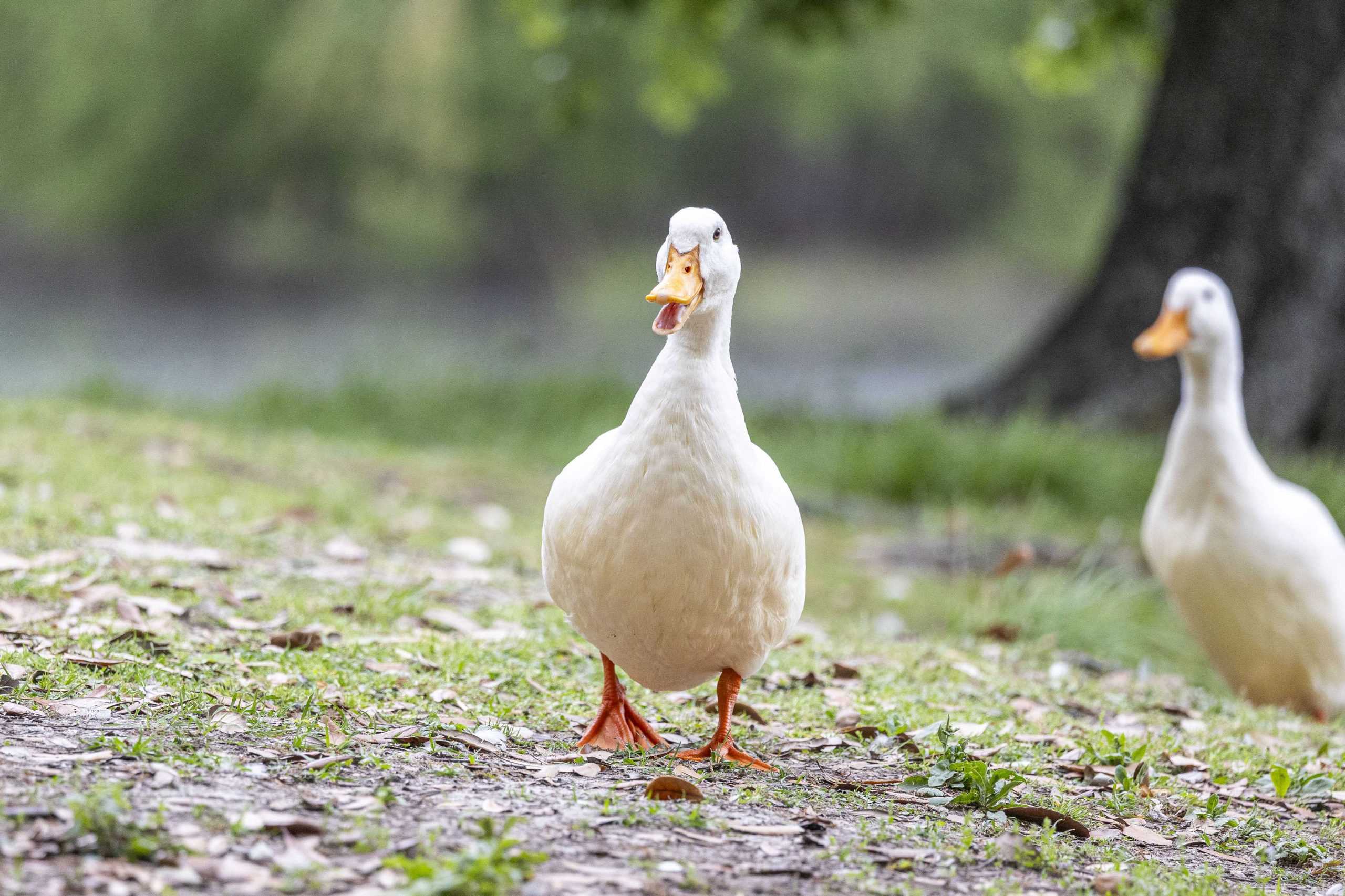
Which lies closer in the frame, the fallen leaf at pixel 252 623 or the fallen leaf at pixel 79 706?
the fallen leaf at pixel 79 706

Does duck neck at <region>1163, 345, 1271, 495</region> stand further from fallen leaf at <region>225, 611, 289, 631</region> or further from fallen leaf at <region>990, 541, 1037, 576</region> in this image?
fallen leaf at <region>225, 611, 289, 631</region>

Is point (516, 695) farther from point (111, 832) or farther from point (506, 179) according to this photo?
point (506, 179)

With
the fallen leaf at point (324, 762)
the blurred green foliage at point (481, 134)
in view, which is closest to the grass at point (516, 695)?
the fallen leaf at point (324, 762)

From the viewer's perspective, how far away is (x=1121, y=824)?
9.52 feet

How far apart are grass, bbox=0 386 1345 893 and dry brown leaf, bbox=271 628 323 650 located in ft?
0.07

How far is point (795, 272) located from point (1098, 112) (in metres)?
5.80

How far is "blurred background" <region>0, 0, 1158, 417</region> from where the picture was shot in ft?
59.9

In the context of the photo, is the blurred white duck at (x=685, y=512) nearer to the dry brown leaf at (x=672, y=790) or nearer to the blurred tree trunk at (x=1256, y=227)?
the dry brown leaf at (x=672, y=790)

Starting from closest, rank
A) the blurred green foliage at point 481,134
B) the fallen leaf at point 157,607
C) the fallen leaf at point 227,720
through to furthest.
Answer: the fallen leaf at point 227,720 → the fallen leaf at point 157,607 → the blurred green foliage at point 481,134

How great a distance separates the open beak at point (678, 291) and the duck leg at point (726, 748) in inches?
34.4

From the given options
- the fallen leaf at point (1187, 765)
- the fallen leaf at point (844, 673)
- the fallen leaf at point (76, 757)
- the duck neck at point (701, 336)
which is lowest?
the fallen leaf at point (1187, 765)

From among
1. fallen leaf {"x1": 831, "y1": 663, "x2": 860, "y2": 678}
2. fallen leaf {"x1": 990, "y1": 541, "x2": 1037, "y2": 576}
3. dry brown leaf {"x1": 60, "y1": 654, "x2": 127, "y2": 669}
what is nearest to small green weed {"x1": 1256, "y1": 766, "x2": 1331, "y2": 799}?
fallen leaf {"x1": 831, "y1": 663, "x2": 860, "y2": 678}

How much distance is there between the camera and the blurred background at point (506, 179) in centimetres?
1825

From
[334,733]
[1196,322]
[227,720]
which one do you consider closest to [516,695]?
[334,733]
